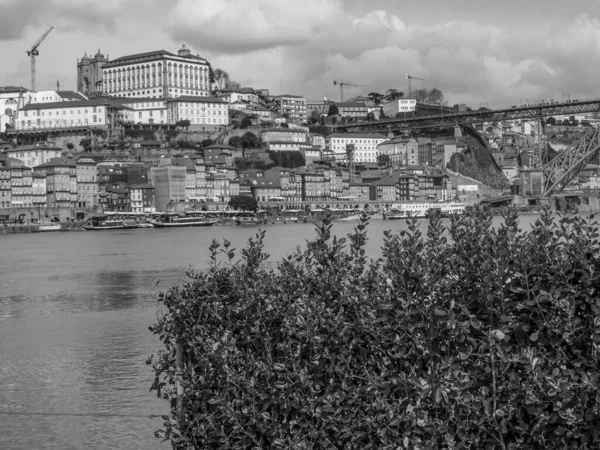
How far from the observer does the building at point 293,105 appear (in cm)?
8319

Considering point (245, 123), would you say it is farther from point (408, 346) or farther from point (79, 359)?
point (408, 346)

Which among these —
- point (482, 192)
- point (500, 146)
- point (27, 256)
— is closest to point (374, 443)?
point (27, 256)

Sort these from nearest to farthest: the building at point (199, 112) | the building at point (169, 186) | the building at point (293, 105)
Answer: the building at point (169, 186), the building at point (199, 112), the building at point (293, 105)

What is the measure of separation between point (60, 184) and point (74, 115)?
44.2ft

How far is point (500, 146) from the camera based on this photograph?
291 feet

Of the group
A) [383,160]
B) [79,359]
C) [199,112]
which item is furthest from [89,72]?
[79,359]

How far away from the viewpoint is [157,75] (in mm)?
71312

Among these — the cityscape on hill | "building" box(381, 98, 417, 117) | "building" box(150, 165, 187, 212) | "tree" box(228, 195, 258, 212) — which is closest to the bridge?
the cityscape on hill

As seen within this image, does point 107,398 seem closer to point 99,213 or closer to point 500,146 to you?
point 99,213

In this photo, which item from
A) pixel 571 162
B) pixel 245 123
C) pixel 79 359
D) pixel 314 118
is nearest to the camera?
pixel 79 359

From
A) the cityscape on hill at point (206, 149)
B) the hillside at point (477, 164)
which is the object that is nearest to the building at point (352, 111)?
the cityscape on hill at point (206, 149)

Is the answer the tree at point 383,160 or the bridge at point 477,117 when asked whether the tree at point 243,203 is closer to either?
the bridge at point 477,117

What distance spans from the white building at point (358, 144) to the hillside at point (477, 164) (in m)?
6.58

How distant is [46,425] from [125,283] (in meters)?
10.9
